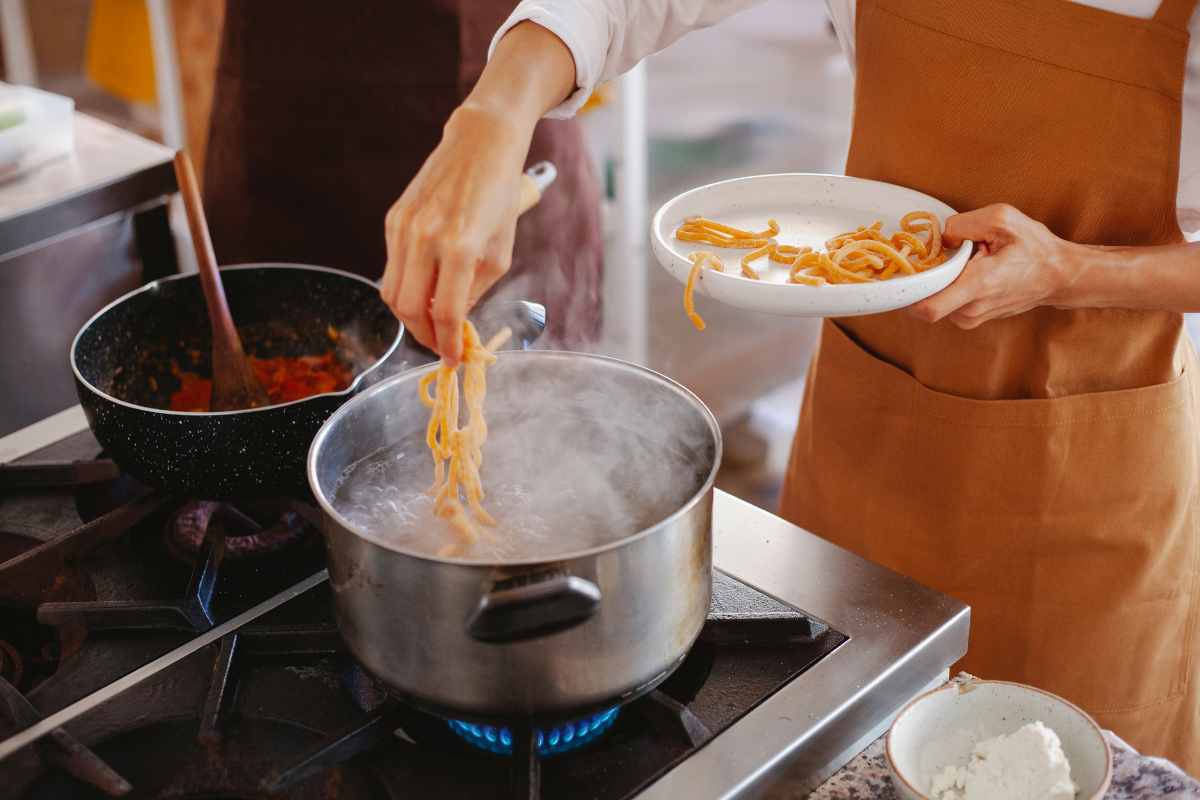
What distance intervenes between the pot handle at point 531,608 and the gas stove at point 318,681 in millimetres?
142

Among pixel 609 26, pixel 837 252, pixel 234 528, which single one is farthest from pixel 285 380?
pixel 837 252

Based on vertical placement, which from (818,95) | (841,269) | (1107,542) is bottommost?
(818,95)

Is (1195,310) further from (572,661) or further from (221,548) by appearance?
(221,548)

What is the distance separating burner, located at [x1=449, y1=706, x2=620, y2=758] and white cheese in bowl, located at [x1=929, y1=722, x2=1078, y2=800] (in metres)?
0.28

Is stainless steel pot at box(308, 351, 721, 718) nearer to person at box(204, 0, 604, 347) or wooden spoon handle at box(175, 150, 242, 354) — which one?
wooden spoon handle at box(175, 150, 242, 354)

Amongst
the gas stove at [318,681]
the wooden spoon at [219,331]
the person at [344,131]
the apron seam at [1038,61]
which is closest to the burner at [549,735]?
the gas stove at [318,681]

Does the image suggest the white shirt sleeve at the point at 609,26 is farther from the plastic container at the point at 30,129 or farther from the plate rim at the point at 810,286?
the plastic container at the point at 30,129

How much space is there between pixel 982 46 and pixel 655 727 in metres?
0.88

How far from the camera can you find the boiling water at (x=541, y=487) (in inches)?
41.8

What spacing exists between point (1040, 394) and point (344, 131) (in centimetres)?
137

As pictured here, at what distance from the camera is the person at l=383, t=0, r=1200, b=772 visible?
4.24ft

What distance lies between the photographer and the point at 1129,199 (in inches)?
53.6

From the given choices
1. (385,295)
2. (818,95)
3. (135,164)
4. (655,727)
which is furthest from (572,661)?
(818,95)

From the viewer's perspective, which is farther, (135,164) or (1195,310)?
(135,164)
